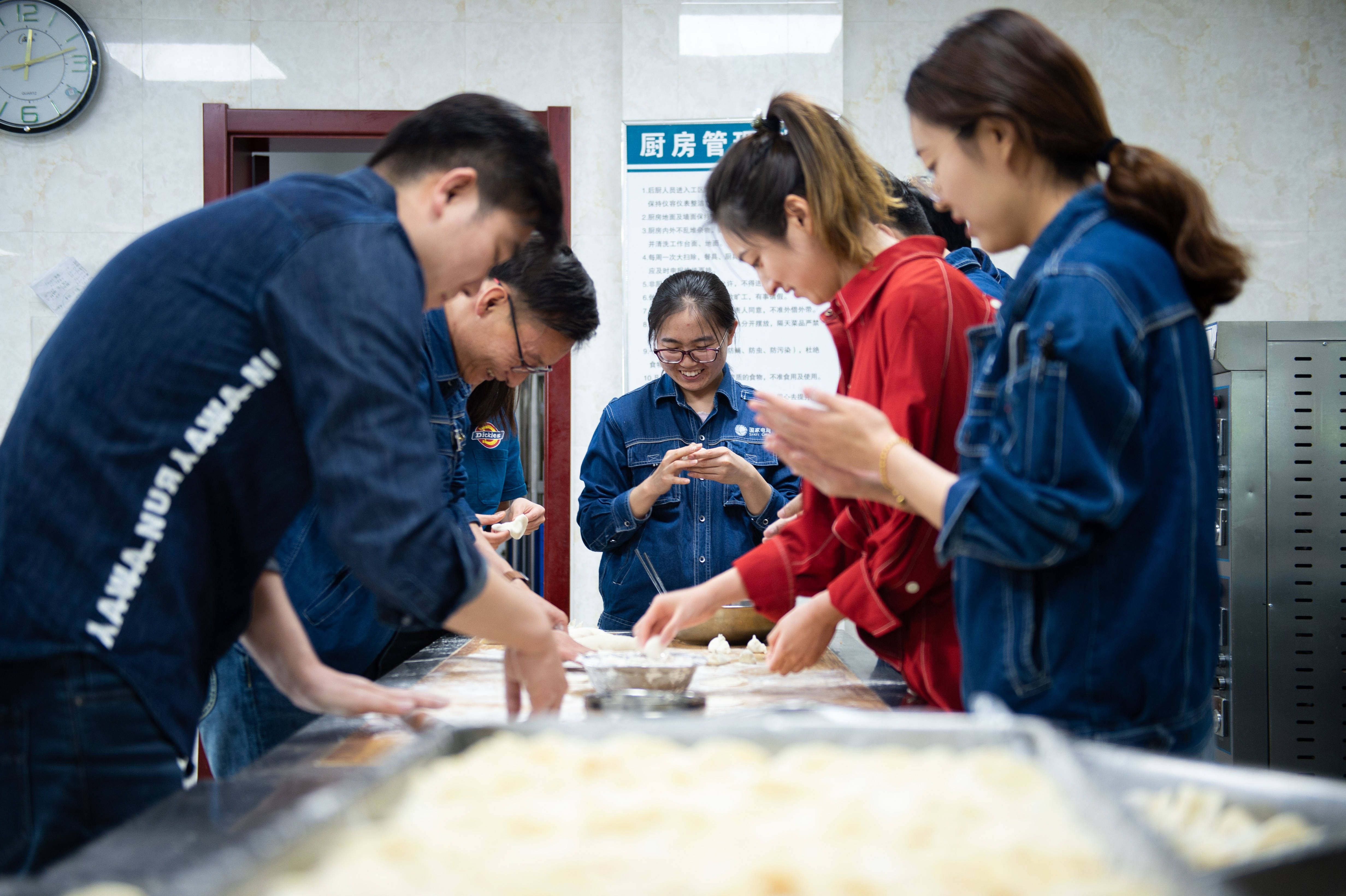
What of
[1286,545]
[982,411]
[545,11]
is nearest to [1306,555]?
[1286,545]

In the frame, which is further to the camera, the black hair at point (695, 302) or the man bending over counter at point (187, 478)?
the black hair at point (695, 302)

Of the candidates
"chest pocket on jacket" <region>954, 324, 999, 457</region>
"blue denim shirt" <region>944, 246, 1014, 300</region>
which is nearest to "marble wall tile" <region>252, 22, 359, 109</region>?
"blue denim shirt" <region>944, 246, 1014, 300</region>

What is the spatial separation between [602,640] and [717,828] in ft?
4.43

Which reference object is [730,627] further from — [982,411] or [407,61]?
[407,61]

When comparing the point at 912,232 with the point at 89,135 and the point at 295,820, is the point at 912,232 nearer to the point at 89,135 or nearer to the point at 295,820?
the point at 295,820

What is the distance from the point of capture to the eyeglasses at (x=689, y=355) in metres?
2.88

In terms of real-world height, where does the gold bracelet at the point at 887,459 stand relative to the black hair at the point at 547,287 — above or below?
below

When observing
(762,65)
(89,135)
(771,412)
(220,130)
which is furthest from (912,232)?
(89,135)

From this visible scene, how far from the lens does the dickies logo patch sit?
3197 mm

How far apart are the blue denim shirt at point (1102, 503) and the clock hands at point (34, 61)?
4122 millimetres

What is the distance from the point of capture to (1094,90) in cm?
115

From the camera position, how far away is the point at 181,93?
385 centimetres

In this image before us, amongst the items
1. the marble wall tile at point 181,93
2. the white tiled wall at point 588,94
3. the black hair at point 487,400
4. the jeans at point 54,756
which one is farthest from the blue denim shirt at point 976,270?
the marble wall tile at point 181,93

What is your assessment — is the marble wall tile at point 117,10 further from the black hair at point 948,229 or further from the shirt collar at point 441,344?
the black hair at point 948,229
